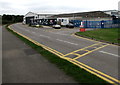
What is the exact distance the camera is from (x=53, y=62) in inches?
322

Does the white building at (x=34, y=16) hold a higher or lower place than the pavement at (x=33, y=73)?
higher

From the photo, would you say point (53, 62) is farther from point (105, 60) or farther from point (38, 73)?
point (105, 60)

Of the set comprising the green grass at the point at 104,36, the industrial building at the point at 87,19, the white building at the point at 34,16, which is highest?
the white building at the point at 34,16

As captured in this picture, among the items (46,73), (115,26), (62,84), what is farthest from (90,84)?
(115,26)

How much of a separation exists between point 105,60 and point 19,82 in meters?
5.75

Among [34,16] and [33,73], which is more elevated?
[34,16]

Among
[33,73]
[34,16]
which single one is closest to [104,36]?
[33,73]

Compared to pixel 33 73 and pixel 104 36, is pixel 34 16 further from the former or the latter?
pixel 33 73

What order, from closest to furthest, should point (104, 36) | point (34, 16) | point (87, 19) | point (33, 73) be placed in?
point (33, 73)
point (104, 36)
point (87, 19)
point (34, 16)

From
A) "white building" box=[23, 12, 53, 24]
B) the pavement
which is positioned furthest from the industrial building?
the pavement

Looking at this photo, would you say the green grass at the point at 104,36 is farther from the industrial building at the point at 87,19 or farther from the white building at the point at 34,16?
the white building at the point at 34,16

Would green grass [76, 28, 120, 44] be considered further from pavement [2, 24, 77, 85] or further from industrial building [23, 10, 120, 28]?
industrial building [23, 10, 120, 28]

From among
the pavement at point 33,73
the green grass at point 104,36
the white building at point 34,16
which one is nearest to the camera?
the pavement at point 33,73

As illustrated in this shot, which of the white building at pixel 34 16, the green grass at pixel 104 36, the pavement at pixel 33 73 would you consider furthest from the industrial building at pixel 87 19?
the pavement at pixel 33 73
